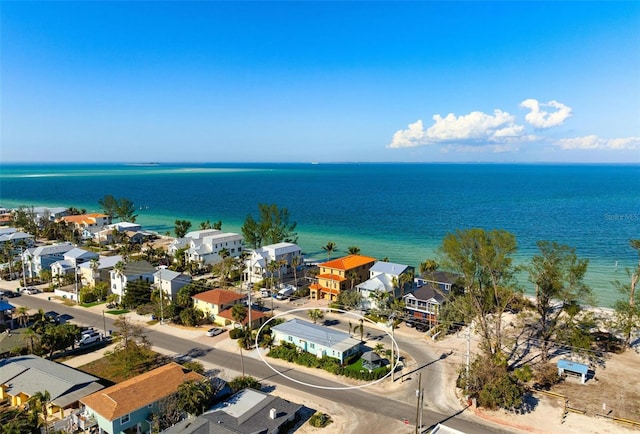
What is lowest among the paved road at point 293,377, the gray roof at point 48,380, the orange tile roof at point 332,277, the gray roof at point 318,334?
the paved road at point 293,377

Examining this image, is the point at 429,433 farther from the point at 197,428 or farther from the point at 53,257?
the point at 53,257

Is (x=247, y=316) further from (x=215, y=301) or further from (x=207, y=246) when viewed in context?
(x=207, y=246)

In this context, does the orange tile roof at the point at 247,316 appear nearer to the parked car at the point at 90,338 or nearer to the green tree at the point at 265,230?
the parked car at the point at 90,338

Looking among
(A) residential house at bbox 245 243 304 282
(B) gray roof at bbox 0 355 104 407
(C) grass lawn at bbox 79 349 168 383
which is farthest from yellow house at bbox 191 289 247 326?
(B) gray roof at bbox 0 355 104 407

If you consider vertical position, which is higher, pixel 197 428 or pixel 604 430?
pixel 197 428

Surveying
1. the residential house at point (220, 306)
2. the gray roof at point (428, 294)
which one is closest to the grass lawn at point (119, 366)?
the residential house at point (220, 306)

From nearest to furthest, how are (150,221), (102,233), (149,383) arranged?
Answer: (149,383) < (102,233) < (150,221)

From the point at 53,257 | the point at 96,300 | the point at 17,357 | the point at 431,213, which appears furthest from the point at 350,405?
the point at 431,213

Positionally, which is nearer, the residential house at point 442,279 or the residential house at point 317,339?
the residential house at point 317,339
